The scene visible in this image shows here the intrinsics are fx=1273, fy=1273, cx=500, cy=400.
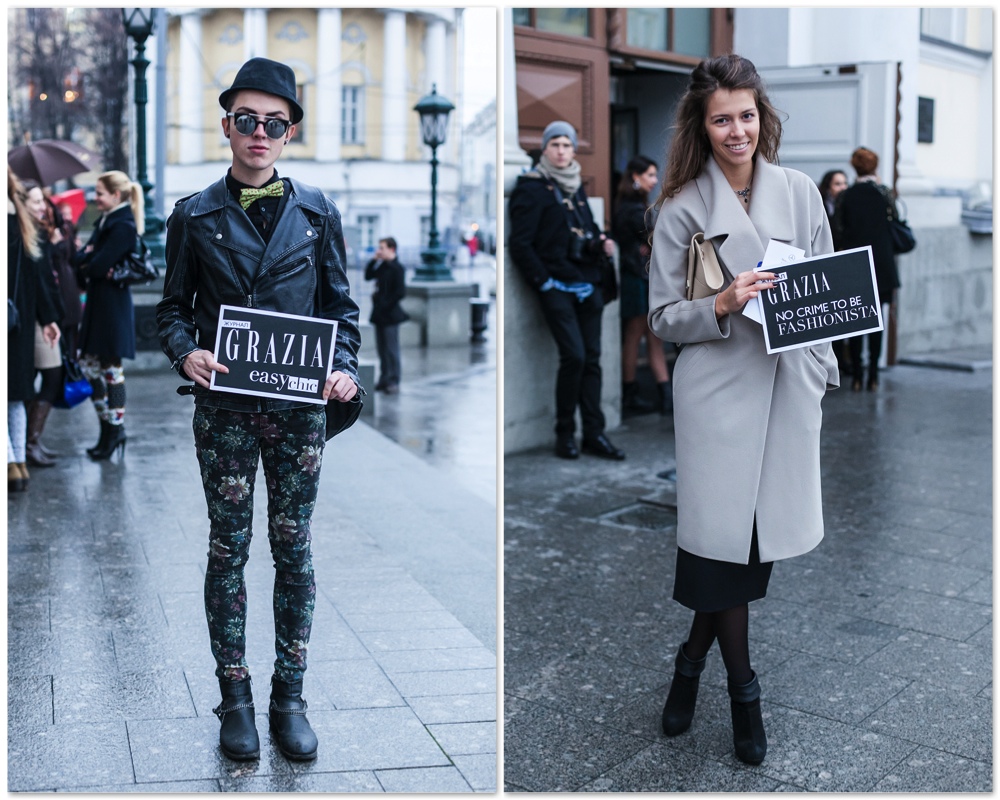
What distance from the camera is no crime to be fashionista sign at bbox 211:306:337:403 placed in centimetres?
329

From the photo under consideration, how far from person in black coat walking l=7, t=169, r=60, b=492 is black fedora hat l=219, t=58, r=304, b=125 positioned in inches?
A: 150

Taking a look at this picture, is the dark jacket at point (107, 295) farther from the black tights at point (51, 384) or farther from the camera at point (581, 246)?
the camera at point (581, 246)

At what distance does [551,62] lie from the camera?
28.5 ft

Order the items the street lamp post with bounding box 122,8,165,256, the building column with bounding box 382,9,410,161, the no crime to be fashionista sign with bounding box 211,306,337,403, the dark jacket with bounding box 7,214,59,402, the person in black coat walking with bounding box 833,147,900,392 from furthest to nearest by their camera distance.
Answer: the building column with bounding box 382,9,410,161 → the street lamp post with bounding box 122,8,165,256 → the person in black coat walking with bounding box 833,147,900,392 → the dark jacket with bounding box 7,214,59,402 → the no crime to be fashionista sign with bounding box 211,306,337,403

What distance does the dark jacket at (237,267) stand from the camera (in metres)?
3.44

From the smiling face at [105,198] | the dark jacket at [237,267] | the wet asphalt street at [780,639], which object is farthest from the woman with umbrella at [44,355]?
the dark jacket at [237,267]

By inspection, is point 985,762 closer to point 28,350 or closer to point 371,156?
point 28,350

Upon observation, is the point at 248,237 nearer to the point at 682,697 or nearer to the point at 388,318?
the point at 682,697

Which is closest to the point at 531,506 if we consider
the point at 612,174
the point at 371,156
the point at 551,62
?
the point at 551,62

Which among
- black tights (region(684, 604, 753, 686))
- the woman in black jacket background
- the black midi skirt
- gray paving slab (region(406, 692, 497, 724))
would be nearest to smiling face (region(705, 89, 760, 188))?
the black midi skirt

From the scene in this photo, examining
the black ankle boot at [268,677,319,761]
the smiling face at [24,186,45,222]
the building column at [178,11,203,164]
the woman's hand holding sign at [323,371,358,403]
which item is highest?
the building column at [178,11,203,164]

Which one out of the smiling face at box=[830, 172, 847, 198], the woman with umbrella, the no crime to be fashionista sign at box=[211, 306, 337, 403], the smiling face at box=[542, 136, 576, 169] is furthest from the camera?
the smiling face at box=[830, 172, 847, 198]

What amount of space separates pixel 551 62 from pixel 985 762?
609 cm

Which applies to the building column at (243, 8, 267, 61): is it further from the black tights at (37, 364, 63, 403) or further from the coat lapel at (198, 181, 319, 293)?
the coat lapel at (198, 181, 319, 293)
